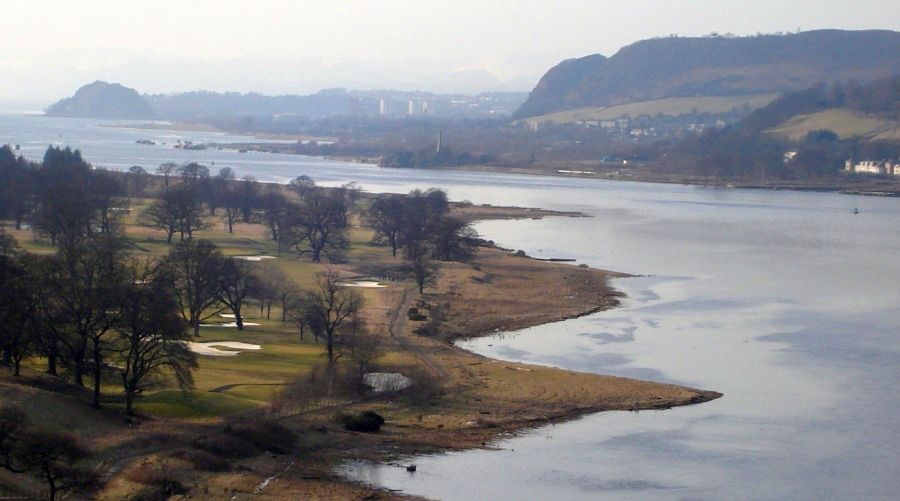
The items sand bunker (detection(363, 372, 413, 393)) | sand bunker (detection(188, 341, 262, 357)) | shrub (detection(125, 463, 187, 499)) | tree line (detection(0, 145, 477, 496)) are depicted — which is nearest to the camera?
shrub (detection(125, 463, 187, 499))

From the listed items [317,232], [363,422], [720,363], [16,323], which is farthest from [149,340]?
[317,232]

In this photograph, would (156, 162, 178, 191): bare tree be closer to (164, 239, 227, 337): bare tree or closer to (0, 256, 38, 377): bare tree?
(164, 239, 227, 337): bare tree

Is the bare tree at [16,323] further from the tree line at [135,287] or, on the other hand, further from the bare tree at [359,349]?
the bare tree at [359,349]

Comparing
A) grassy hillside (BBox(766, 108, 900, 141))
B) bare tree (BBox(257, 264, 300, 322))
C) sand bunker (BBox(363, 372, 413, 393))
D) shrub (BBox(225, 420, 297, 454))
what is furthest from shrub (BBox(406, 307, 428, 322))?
grassy hillside (BBox(766, 108, 900, 141))

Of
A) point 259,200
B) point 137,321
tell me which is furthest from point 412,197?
point 137,321

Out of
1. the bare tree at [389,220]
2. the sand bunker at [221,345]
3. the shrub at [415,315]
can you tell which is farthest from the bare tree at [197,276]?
the bare tree at [389,220]

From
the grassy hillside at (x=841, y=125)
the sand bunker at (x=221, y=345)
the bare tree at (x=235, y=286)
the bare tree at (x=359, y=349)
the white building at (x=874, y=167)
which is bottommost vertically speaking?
the sand bunker at (x=221, y=345)
